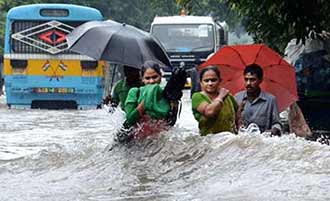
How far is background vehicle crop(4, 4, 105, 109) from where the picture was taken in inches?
882

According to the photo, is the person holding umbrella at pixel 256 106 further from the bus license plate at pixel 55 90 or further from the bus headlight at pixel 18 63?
the bus headlight at pixel 18 63

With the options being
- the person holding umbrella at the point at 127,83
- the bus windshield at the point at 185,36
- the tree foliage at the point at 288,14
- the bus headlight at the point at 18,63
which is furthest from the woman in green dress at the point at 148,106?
the bus windshield at the point at 185,36

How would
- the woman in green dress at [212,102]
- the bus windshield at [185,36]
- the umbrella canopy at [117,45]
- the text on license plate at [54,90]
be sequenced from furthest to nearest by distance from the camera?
the bus windshield at [185,36], the text on license plate at [54,90], the umbrella canopy at [117,45], the woman in green dress at [212,102]

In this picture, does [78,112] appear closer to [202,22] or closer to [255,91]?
[202,22]

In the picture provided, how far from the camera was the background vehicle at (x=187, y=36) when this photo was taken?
29797 millimetres

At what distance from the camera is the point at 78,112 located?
865 inches

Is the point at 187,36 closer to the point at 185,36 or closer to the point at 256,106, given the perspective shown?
the point at 185,36

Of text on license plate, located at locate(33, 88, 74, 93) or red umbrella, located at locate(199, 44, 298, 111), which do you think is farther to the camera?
text on license plate, located at locate(33, 88, 74, 93)

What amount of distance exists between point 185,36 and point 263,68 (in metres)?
20.2

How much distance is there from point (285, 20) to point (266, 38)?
77.9 inches

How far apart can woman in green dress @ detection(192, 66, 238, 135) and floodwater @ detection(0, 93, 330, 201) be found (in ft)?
0.35

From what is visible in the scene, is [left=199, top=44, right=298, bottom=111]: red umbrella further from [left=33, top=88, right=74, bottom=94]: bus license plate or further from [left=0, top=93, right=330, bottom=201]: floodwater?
[left=33, top=88, right=74, bottom=94]: bus license plate

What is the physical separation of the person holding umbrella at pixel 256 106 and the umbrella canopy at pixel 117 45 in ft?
5.75

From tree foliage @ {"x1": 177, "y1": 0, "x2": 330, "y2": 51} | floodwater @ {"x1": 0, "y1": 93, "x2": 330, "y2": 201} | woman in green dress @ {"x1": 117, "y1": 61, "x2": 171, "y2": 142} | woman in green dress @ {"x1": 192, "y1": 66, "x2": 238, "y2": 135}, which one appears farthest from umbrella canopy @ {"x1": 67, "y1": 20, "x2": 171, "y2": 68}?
woman in green dress @ {"x1": 192, "y1": 66, "x2": 238, "y2": 135}
